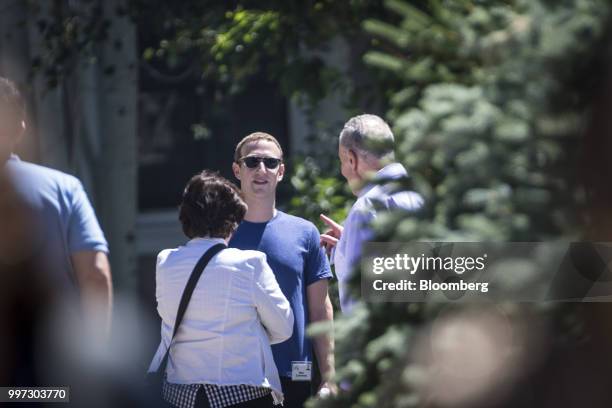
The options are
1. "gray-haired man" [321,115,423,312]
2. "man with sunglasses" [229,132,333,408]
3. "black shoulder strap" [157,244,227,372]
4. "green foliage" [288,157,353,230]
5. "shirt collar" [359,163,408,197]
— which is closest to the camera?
"shirt collar" [359,163,408,197]

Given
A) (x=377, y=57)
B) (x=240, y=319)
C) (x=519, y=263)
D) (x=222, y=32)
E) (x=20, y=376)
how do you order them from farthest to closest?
(x=222, y=32) → (x=240, y=319) → (x=20, y=376) → (x=377, y=57) → (x=519, y=263)

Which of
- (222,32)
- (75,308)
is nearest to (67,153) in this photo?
(222,32)

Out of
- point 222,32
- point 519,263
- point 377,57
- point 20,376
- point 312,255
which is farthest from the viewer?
point 222,32

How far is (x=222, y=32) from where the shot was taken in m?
7.08

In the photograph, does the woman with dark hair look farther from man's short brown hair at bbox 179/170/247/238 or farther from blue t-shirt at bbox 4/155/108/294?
blue t-shirt at bbox 4/155/108/294

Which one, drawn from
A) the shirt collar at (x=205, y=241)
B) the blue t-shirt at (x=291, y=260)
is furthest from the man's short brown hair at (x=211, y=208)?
the blue t-shirt at (x=291, y=260)

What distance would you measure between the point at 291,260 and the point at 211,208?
490 mm

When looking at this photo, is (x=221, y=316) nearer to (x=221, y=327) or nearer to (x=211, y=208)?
(x=221, y=327)

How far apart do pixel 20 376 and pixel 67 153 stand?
211 inches

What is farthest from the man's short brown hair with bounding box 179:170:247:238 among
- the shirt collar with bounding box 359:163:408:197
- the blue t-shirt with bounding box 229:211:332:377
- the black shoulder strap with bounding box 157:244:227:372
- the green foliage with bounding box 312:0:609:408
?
the green foliage with bounding box 312:0:609:408

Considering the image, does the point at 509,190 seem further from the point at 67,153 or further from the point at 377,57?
the point at 67,153

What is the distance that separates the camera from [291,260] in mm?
4371

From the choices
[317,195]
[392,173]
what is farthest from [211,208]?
[317,195]

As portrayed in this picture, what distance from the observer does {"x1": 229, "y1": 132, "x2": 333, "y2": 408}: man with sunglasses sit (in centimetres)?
430
